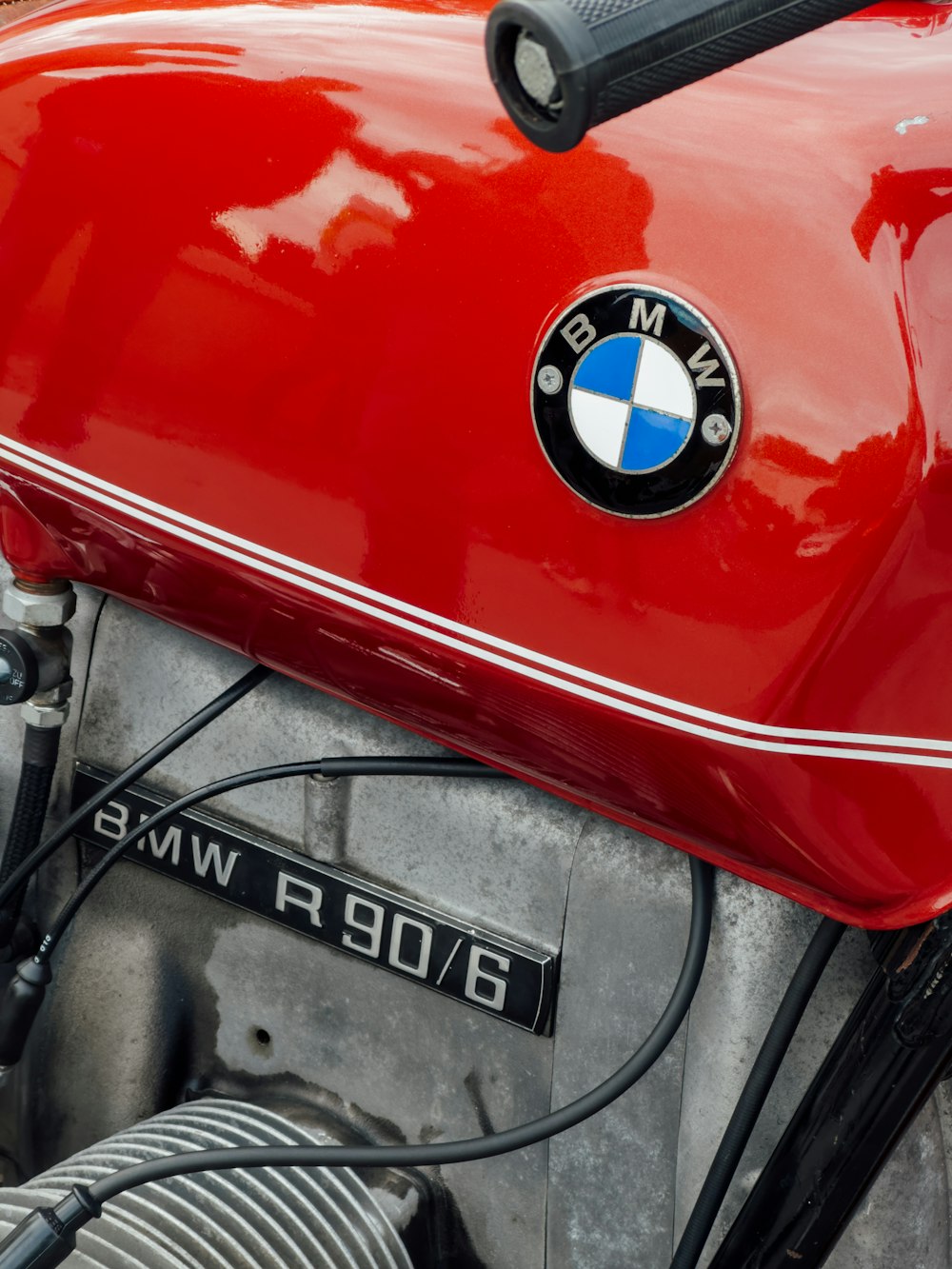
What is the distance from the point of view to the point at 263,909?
3.17 ft

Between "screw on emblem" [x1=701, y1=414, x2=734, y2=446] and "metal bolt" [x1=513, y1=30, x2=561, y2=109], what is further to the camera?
"screw on emblem" [x1=701, y1=414, x2=734, y2=446]

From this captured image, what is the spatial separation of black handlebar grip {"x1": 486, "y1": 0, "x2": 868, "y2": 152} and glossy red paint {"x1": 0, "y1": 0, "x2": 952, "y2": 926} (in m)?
0.18

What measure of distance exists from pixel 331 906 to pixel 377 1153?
0.18 meters

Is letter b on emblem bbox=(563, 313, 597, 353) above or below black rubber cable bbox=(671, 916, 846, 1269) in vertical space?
above

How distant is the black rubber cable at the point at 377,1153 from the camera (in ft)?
2.43

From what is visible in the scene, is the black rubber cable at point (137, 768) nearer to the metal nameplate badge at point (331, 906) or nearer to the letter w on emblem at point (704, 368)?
the metal nameplate badge at point (331, 906)

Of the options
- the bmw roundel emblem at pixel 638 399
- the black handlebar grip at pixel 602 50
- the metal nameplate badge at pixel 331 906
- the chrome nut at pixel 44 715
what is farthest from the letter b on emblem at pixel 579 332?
the chrome nut at pixel 44 715

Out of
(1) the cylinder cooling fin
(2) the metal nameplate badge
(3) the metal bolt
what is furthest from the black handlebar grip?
(1) the cylinder cooling fin

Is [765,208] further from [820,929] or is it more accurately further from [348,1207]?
[348,1207]

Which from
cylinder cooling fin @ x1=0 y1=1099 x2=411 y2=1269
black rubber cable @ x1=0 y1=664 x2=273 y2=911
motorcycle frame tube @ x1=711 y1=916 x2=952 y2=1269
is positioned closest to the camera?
motorcycle frame tube @ x1=711 y1=916 x2=952 y2=1269

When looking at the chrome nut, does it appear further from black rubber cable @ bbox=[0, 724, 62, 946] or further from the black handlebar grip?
the black handlebar grip

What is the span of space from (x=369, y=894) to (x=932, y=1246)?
1.39 ft

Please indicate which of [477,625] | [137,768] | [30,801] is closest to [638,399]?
[477,625]

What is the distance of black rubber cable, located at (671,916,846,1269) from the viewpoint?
2.44 ft
